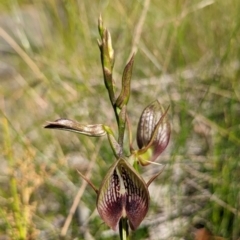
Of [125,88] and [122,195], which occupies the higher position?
[125,88]

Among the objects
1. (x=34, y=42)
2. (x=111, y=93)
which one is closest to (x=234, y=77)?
(x=111, y=93)

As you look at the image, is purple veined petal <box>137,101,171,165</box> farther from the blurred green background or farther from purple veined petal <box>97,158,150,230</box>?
the blurred green background

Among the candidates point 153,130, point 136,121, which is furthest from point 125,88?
point 136,121

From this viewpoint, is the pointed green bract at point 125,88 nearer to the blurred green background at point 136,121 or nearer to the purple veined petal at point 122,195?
the purple veined petal at point 122,195

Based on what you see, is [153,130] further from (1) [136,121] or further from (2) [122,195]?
(1) [136,121]

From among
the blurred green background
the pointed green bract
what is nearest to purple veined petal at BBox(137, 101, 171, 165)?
the pointed green bract

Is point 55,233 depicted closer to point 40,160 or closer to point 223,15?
point 40,160
